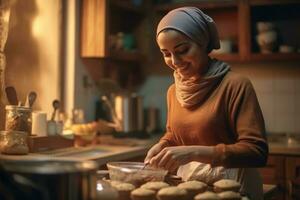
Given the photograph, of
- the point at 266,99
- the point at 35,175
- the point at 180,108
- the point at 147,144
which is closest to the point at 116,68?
the point at 147,144

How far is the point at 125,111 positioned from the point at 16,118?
3.58 feet

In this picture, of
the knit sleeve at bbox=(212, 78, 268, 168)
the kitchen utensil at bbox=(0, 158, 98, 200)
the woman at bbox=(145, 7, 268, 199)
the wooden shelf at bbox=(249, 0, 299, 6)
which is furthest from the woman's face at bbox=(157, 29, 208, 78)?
the wooden shelf at bbox=(249, 0, 299, 6)

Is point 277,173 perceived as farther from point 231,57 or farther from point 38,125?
point 38,125

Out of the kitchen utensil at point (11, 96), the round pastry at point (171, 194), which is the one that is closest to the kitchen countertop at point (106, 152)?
the kitchen utensil at point (11, 96)

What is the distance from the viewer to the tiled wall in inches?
144

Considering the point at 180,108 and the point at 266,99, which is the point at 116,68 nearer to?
the point at 266,99

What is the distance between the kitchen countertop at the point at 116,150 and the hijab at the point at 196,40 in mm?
960

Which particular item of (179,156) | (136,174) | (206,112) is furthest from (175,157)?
(206,112)

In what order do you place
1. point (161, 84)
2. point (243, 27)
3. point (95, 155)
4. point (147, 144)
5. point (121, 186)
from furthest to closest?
1. point (161, 84)
2. point (243, 27)
3. point (147, 144)
4. point (95, 155)
5. point (121, 186)

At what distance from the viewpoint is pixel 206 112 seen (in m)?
1.67

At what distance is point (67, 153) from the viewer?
2.73 metres

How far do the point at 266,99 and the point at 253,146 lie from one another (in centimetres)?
227

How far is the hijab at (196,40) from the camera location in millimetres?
1613

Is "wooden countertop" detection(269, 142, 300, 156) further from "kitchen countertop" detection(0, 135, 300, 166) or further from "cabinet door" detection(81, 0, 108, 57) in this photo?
"cabinet door" detection(81, 0, 108, 57)
